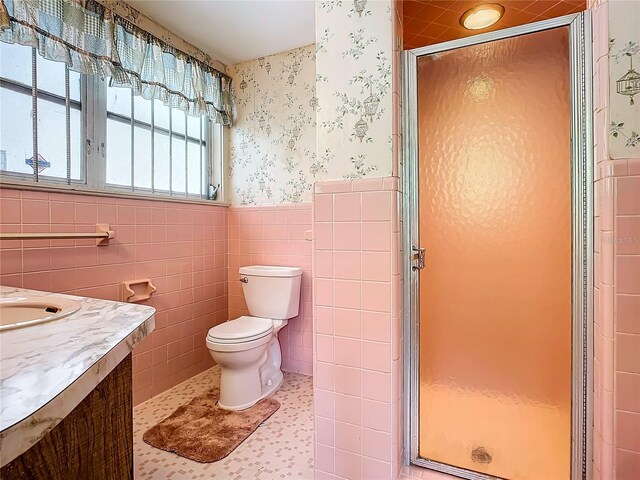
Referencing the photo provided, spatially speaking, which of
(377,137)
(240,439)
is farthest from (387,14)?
(240,439)

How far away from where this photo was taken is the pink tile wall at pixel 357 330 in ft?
3.87

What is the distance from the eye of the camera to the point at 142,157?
2002 millimetres

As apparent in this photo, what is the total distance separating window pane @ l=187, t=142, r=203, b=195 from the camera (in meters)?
2.34

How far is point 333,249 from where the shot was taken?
1.26 meters

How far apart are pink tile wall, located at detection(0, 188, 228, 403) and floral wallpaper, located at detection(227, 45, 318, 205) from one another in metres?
0.38

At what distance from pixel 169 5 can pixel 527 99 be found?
1.98 meters

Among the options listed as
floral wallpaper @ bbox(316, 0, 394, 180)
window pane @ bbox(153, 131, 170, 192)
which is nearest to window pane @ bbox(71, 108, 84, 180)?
window pane @ bbox(153, 131, 170, 192)

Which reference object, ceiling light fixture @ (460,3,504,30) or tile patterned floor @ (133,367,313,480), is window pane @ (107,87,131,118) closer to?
tile patterned floor @ (133,367,313,480)

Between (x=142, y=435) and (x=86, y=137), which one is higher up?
(x=86, y=137)

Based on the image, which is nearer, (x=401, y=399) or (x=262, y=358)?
(x=401, y=399)

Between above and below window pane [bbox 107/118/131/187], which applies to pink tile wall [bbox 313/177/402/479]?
below

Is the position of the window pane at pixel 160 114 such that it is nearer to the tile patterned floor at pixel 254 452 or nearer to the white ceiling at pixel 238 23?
the white ceiling at pixel 238 23

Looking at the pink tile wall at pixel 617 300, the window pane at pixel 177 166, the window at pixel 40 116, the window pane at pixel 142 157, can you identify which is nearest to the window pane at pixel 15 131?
the window at pixel 40 116

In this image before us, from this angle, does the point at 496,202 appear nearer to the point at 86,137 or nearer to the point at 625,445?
the point at 625,445
